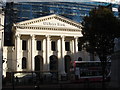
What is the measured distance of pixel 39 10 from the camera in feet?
215

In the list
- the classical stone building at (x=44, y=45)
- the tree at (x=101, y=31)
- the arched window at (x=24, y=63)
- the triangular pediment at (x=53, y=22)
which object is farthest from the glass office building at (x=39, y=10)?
the tree at (x=101, y=31)

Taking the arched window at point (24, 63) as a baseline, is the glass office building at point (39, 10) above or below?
above

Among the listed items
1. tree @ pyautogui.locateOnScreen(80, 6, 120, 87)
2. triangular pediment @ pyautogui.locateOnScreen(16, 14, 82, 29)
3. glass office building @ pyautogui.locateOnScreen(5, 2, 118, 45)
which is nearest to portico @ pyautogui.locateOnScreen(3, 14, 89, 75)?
triangular pediment @ pyautogui.locateOnScreen(16, 14, 82, 29)

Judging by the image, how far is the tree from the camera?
85.0 ft

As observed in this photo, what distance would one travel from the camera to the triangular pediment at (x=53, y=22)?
2419 inches

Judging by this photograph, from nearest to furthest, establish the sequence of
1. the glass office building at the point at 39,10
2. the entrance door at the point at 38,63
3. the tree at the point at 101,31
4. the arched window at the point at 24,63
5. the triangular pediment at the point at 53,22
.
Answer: the tree at the point at 101,31
the triangular pediment at the point at 53,22
the arched window at the point at 24,63
the glass office building at the point at 39,10
the entrance door at the point at 38,63

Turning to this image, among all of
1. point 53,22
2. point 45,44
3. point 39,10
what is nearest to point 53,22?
point 53,22

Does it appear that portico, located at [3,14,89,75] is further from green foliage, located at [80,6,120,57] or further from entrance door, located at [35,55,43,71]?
green foliage, located at [80,6,120,57]

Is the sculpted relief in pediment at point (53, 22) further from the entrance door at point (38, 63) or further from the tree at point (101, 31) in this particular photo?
the tree at point (101, 31)

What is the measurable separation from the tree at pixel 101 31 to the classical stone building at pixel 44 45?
3483 centimetres

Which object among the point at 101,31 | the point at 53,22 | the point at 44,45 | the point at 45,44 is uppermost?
the point at 53,22

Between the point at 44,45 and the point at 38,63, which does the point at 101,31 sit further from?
the point at 38,63

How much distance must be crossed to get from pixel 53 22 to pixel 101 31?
38327 millimetres

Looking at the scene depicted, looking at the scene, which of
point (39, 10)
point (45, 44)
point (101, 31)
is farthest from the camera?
point (39, 10)
